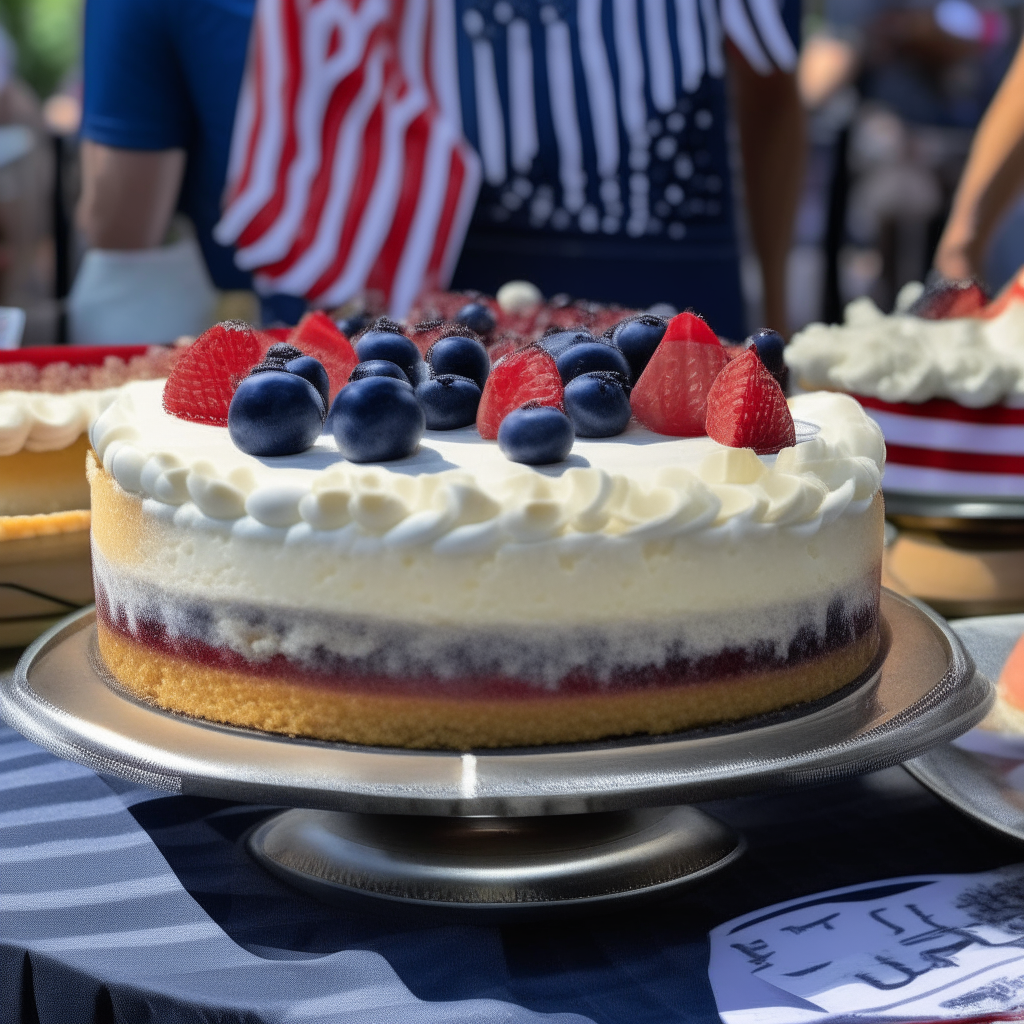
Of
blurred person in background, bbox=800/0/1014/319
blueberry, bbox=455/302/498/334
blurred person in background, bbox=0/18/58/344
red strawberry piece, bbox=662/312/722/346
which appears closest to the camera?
red strawberry piece, bbox=662/312/722/346

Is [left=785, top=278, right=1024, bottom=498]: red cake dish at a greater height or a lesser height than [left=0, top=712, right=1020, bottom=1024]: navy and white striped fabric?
greater

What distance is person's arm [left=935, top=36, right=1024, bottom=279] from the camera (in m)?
2.68

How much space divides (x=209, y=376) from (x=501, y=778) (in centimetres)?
55

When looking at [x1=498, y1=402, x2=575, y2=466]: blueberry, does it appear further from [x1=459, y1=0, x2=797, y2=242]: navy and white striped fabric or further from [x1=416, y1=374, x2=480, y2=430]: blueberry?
[x1=459, y1=0, x2=797, y2=242]: navy and white striped fabric

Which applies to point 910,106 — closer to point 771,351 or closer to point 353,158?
point 353,158

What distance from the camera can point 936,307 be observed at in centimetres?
193

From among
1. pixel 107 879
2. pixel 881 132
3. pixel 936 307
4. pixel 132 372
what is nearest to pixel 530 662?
pixel 107 879

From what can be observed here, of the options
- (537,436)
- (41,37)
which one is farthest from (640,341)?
(41,37)

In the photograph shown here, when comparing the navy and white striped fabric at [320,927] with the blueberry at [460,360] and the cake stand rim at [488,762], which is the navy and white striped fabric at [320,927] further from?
the blueberry at [460,360]

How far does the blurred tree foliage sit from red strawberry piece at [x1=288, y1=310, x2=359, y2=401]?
11.7m

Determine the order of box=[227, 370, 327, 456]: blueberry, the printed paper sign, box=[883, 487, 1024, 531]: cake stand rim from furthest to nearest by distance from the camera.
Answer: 1. box=[883, 487, 1024, 531]: cake stand rim
2. box=[227, 370, 327, 456]: blueberry
3. the printed paper sign

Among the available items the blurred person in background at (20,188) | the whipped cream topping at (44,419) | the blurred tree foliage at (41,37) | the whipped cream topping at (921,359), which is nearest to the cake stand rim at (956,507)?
the whipped cream topping at (921,359)

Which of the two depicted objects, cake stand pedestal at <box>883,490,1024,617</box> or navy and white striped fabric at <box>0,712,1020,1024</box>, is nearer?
navy and white striped fabric at <box>0,712,1020,1024</box>

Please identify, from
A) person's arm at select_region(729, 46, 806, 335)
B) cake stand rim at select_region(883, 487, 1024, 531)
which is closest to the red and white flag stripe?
person's arm at select_region(729, 46, 806, 335)
